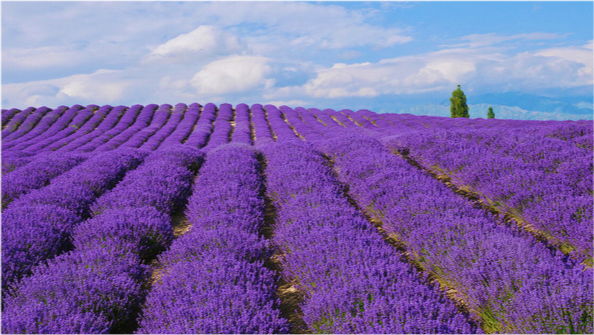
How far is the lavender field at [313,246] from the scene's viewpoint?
2385mm

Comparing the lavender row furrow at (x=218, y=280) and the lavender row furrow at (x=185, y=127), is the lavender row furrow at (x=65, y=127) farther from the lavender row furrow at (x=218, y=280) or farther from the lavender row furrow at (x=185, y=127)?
the lavender row furrow at (x=218, y=280)

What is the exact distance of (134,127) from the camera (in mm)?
24406

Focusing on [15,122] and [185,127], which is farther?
[15,122]

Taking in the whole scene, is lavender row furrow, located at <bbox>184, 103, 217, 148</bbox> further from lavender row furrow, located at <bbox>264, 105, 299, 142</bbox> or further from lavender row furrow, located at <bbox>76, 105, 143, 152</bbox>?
lavender row furrow, located at <bbox>76, 105, 143, 152</bbox>

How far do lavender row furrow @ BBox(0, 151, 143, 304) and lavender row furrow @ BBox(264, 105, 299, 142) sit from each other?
1054cm

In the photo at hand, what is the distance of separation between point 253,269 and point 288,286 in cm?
56

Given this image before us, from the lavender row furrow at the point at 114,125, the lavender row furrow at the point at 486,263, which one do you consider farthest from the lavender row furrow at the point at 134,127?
the lavender row furrow at the point at 486,263

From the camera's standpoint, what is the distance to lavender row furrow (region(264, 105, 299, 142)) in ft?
59.8

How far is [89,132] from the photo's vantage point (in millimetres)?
24000

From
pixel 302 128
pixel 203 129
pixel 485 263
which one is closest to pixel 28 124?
pixel 203 129

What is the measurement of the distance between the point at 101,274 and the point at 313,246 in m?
1.64

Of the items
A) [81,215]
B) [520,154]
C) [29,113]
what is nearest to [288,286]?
[81,215]

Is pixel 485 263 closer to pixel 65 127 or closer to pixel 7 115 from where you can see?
pixel 65 127

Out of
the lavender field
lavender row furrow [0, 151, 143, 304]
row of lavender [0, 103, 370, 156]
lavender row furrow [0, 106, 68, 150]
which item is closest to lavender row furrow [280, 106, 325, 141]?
row of lavender [0, 103, 370, 156]
